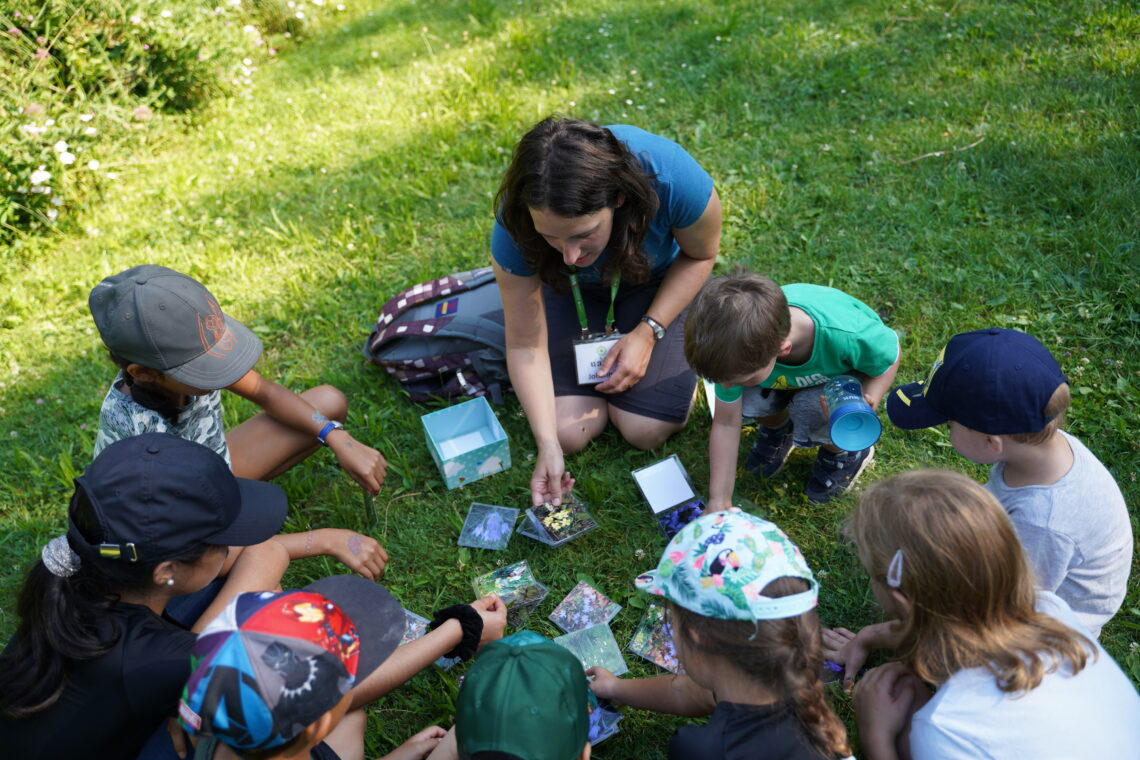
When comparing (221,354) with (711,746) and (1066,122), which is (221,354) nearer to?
(711,746)

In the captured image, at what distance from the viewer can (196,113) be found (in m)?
5.69

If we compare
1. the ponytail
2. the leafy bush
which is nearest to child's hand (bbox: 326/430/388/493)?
the ponytail

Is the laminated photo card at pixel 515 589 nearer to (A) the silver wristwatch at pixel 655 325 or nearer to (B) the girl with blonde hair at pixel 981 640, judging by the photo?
(A) the silver wristwatch at pixel 655 325

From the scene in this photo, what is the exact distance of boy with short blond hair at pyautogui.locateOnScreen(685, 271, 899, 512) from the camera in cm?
240

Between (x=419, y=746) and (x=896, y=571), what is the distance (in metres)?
1.42

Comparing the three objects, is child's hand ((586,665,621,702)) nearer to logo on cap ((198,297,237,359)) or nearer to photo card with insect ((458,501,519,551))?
photo card with insect ((458,501,519,551))

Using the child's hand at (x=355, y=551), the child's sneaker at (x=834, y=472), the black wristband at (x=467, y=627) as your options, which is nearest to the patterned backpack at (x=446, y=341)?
the child's hand at (x=355, y=551)

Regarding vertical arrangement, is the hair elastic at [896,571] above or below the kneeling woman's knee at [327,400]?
above

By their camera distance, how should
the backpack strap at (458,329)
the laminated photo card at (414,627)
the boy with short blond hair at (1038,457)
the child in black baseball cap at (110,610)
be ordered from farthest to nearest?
1. the backpack strap at (458,329)
2. the laminated photo card at (414,627)
3. the boy with short blond hair at (1038,457)
4. the child in black baseball cap at (110,610)

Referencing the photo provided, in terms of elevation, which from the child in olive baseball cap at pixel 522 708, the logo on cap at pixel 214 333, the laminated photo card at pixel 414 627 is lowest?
the laminated photo card at pixel 414 627

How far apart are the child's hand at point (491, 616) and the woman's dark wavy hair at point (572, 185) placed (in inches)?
49.2

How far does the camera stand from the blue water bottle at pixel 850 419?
8.30 ft

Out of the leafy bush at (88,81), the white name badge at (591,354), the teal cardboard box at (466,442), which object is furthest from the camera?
the leafy bush at (88,81)

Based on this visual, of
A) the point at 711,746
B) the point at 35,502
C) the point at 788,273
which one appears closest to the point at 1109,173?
the point at 788,273
